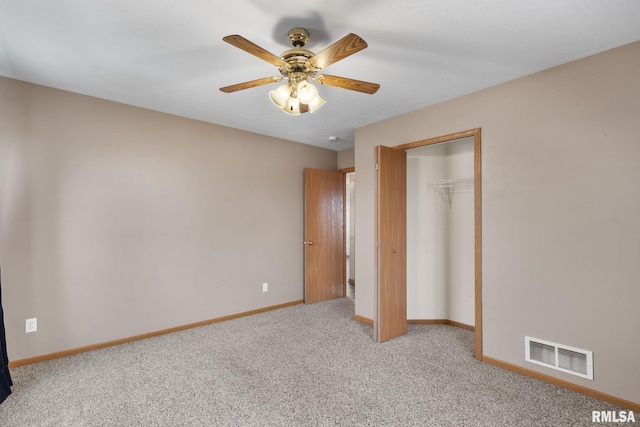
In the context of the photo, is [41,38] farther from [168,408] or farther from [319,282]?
[319,282]

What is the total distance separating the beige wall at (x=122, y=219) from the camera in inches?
104

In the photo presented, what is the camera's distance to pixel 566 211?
7.63ft

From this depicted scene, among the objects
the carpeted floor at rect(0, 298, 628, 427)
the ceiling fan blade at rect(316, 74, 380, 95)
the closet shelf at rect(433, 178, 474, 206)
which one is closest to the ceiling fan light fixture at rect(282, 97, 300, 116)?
the ceiling fan blade at rect(316, 74, 380, 95)

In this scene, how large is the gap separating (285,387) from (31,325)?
7.73 feet

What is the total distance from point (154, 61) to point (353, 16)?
1.55 metres

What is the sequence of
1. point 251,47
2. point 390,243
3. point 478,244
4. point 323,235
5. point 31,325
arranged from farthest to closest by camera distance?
point 323,235 < point 390,243 < point 478,244 < point 31,325 < point 251,47

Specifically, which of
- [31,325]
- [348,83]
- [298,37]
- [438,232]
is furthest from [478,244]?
[31,325]

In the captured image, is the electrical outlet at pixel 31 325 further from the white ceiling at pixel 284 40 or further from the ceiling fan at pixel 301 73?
the ceiling fan at pixel 301 73

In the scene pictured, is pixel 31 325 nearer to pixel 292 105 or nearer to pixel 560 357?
pixel 292 105

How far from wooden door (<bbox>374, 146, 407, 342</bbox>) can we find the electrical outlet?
10.4 ft

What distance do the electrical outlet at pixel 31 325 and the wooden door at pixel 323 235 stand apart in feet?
9.96

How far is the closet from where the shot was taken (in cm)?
368

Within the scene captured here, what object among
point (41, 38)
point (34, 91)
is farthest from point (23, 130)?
point (41, 38)

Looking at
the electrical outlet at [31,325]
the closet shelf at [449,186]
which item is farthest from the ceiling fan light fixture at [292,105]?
the electrical outlet at [31,325]
